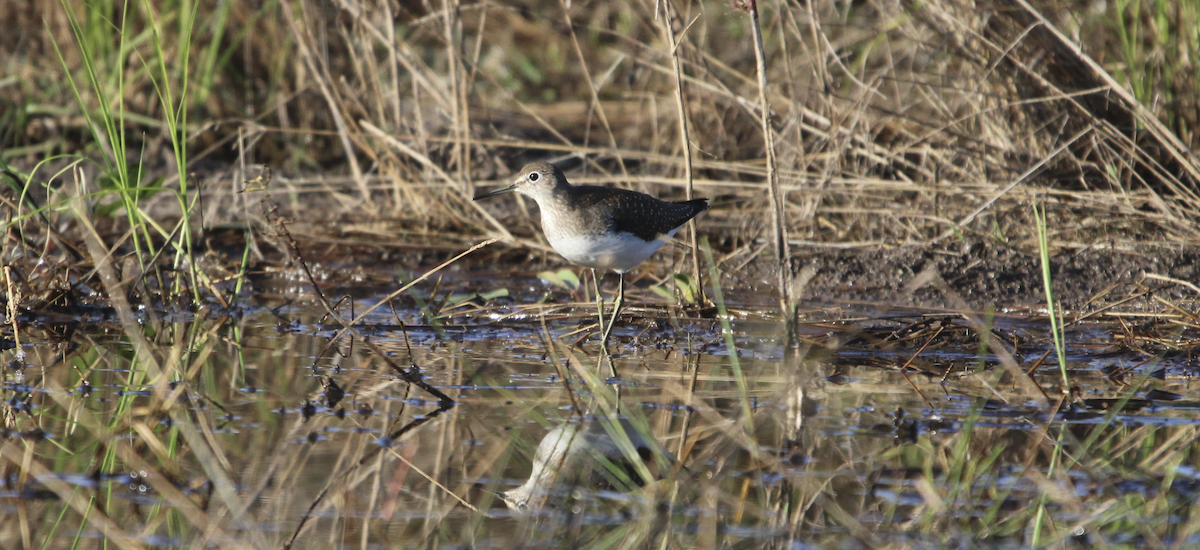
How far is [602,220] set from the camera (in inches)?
190

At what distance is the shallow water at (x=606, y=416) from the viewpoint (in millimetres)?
2869

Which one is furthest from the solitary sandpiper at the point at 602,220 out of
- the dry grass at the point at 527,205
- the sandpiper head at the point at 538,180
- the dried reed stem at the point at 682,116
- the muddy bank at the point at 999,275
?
the muddy bank at the point at 999,275

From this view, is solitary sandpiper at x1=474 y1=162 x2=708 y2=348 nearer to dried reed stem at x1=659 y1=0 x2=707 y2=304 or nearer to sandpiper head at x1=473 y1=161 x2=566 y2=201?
sandpiper head at x1=473 y1=161 x2=566 y2=201

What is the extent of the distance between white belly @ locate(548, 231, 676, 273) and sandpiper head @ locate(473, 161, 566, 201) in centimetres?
31

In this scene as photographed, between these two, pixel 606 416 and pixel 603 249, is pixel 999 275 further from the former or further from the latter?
pixel 606 416

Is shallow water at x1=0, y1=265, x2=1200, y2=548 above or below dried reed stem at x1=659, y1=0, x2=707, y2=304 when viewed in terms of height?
below

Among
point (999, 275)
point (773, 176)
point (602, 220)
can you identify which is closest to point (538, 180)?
point (602, 220)

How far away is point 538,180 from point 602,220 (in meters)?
0.53

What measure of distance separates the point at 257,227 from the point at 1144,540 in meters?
5.00

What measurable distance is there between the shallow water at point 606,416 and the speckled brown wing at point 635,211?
1.39 feet

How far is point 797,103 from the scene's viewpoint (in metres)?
6.08

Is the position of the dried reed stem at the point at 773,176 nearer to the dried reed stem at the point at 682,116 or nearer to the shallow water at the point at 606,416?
the shallow water at the point at 606,416

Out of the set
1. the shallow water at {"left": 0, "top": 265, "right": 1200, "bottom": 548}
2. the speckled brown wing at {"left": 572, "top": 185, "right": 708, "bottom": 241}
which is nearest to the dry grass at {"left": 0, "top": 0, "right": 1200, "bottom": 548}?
the shallow water at {"left": 0, "top": 265, "right": 1200, "bottom": 548}

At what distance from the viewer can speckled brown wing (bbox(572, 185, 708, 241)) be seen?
4887mm
